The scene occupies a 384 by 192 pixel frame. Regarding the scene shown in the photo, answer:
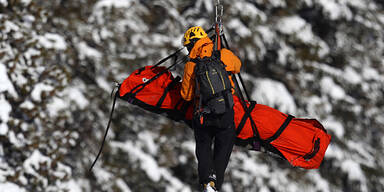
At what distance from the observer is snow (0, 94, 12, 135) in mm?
7648

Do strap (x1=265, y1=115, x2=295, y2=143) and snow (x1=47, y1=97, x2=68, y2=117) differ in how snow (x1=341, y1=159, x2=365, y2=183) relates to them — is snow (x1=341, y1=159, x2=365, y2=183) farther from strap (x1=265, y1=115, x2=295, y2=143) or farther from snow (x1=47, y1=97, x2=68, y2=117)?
strap (x1=265, y1=115, x2=295, y2=143)

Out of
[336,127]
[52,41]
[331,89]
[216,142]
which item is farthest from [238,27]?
[216,142]

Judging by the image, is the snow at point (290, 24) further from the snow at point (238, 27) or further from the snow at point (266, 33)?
the snow at point (238, 27)

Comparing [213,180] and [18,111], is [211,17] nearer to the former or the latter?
[18,111]

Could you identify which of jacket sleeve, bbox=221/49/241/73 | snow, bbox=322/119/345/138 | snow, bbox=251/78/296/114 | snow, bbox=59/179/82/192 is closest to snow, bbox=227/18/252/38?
snow, bbox=251/78/296/114

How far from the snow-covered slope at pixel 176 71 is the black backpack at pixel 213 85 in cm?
479

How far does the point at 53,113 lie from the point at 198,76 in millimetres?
5315

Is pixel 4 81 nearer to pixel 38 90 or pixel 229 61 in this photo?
pixel 38 90

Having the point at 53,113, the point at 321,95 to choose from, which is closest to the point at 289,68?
the point at 321,95

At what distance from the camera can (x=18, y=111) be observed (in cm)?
826

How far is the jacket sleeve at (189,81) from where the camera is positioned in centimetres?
401

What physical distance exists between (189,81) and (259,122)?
917mm

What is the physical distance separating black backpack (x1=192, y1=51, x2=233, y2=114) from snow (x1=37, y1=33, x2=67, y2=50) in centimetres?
519

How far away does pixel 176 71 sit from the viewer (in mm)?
9945
